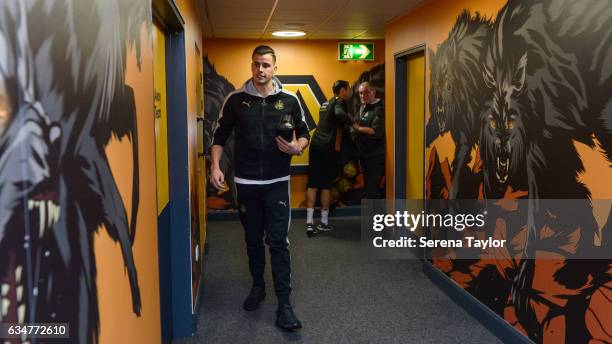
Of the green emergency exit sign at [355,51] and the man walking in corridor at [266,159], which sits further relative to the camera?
the green emergency exit sign at [355,51]

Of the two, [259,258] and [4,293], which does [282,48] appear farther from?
[4,293]

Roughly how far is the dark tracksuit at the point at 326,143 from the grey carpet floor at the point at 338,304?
0.91m

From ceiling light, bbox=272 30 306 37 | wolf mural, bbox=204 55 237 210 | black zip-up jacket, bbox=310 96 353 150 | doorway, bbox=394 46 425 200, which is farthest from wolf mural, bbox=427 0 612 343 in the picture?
wolf mural, bbox=204 55 237 210

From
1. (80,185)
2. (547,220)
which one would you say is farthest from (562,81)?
(80,185)

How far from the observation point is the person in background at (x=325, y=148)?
17.9ft

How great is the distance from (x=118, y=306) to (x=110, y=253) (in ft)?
0.53

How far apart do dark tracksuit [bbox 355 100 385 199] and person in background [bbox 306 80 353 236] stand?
0.31 meters

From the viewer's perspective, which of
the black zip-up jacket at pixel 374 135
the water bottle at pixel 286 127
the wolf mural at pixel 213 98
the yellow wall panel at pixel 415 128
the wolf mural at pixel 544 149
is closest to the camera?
the wolf mural at pixel 544 149

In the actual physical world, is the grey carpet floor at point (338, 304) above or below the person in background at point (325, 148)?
below

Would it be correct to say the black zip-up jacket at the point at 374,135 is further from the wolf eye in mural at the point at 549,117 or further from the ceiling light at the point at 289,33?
the wolf eye in mural at the point at 549,117

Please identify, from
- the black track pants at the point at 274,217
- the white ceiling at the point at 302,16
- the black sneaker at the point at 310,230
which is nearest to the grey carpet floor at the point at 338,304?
the black track pants at the point at 274,217

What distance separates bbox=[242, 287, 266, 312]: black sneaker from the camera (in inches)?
133

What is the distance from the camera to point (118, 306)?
1.19 m

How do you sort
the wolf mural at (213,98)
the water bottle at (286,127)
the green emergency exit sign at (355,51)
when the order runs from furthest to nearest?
the green emergency exit sign at (355,51) < the wolf mural at (213,98) < the water bottle at (286,127)
